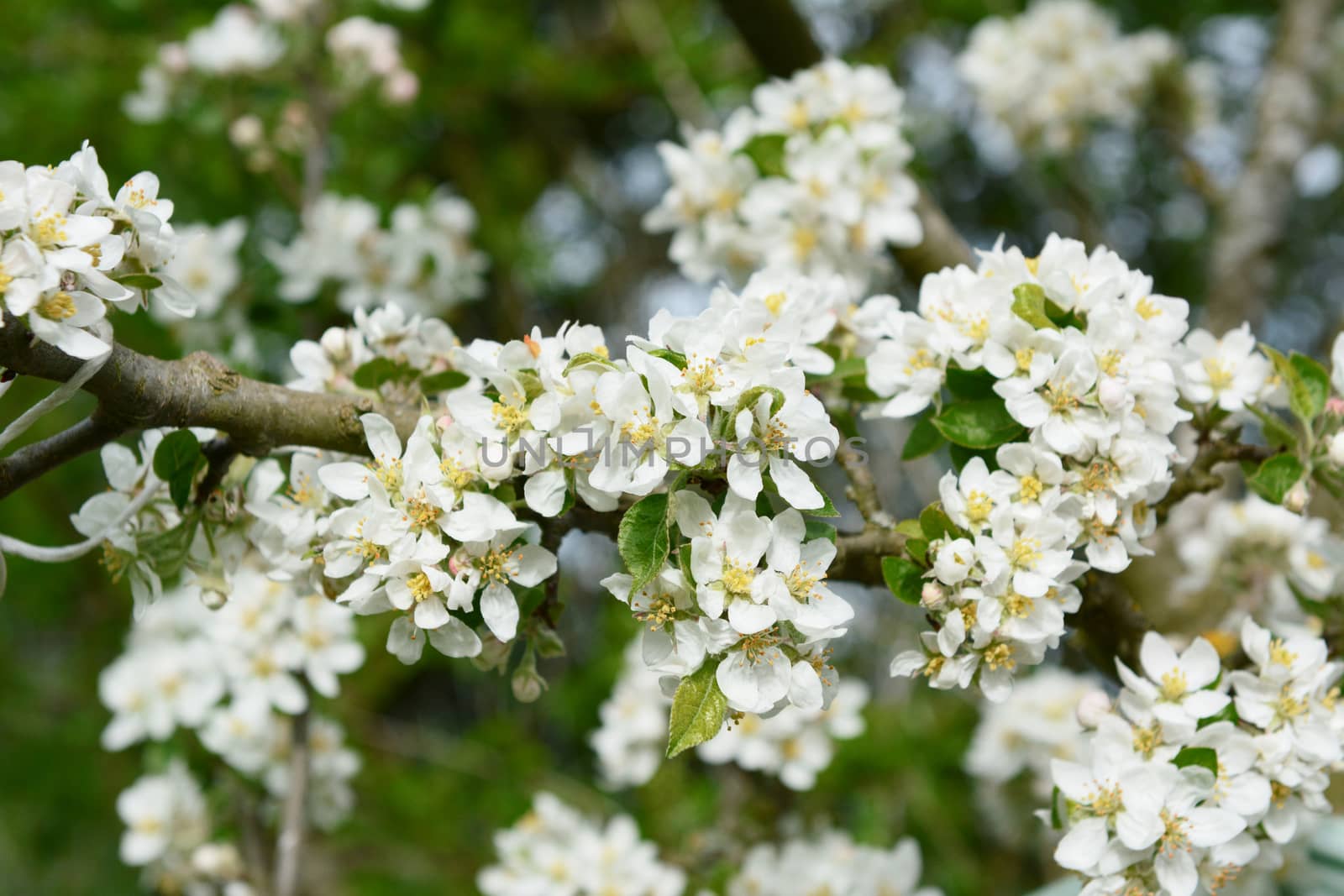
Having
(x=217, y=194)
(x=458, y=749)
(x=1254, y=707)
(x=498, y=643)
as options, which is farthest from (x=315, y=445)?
(x=458, y=749)

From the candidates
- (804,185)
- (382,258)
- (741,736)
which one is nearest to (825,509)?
(804,185)

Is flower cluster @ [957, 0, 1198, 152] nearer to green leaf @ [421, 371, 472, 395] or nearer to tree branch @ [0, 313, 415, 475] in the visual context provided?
green leaf @ [421, 371, 472, 395]

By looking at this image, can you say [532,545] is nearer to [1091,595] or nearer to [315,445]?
[315,445]

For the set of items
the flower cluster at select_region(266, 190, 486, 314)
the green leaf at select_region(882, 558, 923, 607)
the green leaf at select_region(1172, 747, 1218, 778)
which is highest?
the green leaf at select_region(882, 558, 923, 607)

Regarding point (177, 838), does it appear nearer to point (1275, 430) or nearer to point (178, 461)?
point (178, 461)

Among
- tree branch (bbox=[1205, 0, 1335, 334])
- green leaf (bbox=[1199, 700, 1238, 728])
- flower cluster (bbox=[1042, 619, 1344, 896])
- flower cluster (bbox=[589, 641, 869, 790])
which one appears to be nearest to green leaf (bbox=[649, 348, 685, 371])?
flower cluster (bbox=[1042, 619, 1344, 896])
